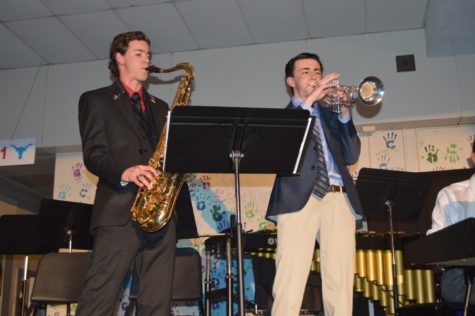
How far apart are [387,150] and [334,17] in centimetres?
154

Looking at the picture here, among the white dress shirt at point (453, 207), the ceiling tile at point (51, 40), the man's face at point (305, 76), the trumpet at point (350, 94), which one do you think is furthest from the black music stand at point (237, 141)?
the ceiling tile at point (51, 40)

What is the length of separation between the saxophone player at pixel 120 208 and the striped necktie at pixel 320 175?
2.65 feet

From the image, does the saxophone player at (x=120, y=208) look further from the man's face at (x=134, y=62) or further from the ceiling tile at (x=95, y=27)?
the ceiling tile at (x=95, y=27)

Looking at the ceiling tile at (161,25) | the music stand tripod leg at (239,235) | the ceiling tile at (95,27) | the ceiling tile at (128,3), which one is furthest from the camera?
the ceiling tile at (95,27)

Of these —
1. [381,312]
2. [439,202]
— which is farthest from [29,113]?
[439,202]

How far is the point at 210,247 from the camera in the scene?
4.78 meters

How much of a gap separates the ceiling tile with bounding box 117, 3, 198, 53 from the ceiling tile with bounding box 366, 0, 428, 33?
2.01m

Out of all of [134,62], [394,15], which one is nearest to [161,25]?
[394,15]

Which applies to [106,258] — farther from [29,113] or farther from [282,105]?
[29,113]

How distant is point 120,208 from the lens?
286cm

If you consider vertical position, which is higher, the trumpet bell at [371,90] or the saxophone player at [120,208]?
the trumpet bell at [371,90]

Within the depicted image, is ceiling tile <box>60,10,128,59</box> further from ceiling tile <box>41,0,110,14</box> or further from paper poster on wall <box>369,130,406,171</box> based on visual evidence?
paper poster on wall <box>369,130,406,171</box>

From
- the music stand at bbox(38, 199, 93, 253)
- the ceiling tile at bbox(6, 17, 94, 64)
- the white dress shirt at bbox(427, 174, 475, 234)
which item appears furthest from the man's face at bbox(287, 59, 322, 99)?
the ceiling tile at bbox(6, 17, 94, 64)

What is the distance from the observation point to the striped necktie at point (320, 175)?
10.3 feet
